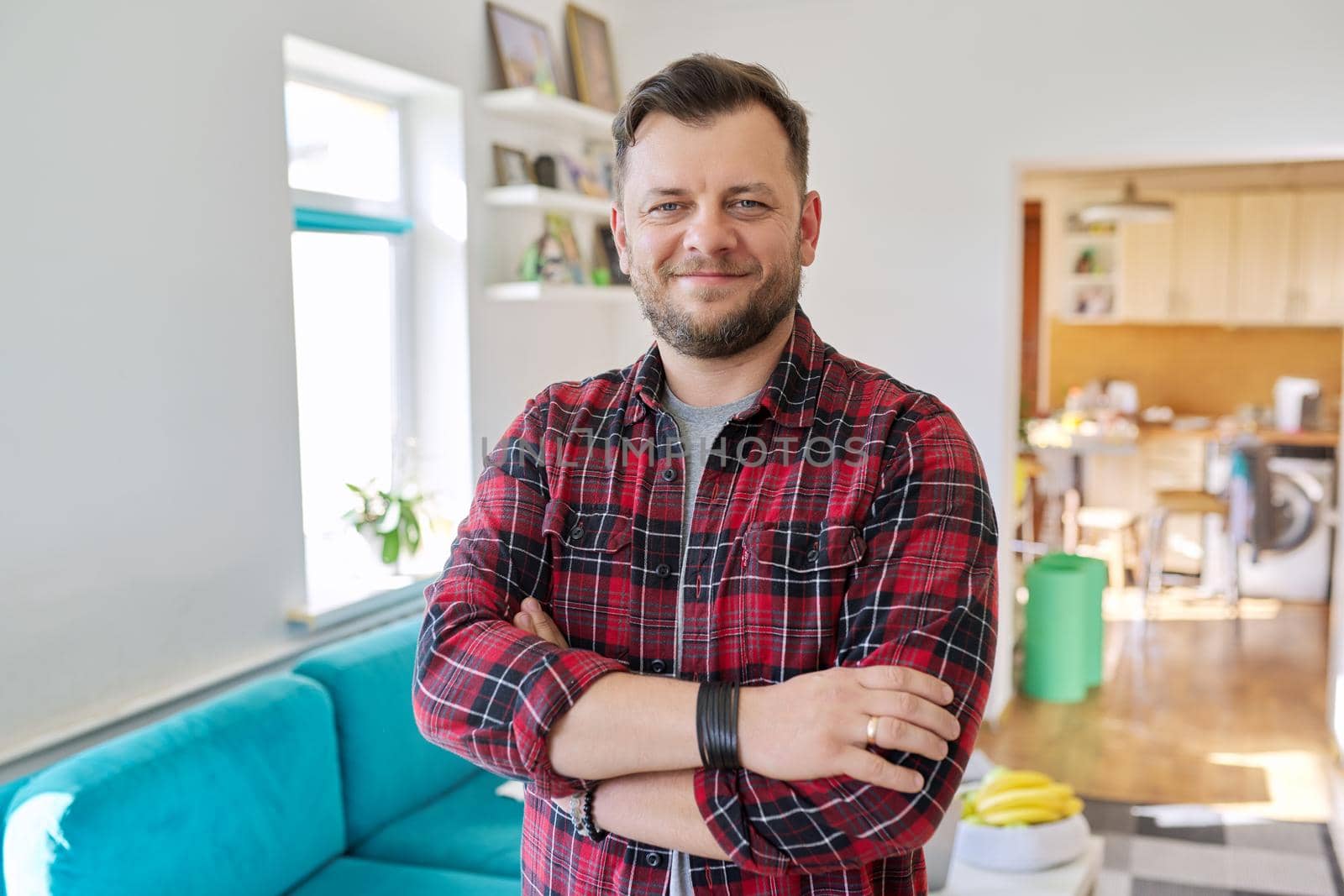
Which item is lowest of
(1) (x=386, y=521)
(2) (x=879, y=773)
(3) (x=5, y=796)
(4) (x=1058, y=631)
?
(4) (x=1058, y=631)

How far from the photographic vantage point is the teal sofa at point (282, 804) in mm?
2098

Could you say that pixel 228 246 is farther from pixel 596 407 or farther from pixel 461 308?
pixel 596 407

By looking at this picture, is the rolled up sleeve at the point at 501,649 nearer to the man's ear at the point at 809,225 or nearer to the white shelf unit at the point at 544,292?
the man's ear at the point at 809,225

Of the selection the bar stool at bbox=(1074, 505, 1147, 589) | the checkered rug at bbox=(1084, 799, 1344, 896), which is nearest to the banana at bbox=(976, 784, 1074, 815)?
the checkered rug at bbox=(1084, 799, 1344, 896)

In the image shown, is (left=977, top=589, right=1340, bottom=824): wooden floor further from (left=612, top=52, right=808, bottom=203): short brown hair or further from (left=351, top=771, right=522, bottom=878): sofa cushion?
(left=612, top=52, right=808, bottom=203): short brown hair

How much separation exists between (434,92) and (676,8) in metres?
1.42

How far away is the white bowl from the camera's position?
8.39 feet

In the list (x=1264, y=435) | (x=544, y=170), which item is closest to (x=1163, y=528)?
(x=1264, y=435)

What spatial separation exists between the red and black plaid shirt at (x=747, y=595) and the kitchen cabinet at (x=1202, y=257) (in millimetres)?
7531

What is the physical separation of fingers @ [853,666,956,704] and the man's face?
38cm

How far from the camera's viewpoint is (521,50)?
4.16 meters

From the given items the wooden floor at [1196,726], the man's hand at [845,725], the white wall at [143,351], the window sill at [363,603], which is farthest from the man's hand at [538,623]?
the wooden floor at [1196,726]

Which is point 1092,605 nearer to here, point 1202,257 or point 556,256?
point 556,256

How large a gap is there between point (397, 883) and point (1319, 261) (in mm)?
7347
